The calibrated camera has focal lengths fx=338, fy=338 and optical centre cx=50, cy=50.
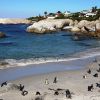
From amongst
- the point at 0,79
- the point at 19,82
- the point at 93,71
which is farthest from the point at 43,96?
the point at 93,71

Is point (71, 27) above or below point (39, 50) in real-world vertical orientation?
below

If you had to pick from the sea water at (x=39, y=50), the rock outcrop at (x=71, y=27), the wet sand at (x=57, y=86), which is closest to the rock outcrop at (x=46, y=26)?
the rock outcrop at (x=71, y=27)

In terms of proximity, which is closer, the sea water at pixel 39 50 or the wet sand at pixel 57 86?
the wet sand at pixel 57 86

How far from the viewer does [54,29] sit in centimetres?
10106

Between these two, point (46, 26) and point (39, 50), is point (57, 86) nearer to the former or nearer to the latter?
point (39, 50)

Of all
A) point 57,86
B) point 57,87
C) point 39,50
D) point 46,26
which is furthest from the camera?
point 46,26

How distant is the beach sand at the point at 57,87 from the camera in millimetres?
20797

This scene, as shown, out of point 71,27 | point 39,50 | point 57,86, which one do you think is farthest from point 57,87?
point 71,27

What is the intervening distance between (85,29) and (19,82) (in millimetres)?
64096

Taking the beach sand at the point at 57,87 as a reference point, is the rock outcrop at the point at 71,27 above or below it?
below

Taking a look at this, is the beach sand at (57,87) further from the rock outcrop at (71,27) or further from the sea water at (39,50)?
the rock outcrop at (71,27)

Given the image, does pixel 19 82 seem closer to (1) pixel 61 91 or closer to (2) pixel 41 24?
(1) pixel 61 91

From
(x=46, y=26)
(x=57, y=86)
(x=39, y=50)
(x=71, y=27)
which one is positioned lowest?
(x=71, y=27)

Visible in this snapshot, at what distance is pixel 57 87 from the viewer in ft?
76.9
